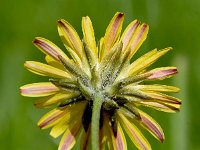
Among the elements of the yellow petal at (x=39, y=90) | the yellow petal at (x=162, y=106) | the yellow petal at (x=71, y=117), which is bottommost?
the yellow petal at (x=162, y=106)

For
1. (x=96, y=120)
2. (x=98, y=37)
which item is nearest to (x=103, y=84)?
(x=96, y=120)

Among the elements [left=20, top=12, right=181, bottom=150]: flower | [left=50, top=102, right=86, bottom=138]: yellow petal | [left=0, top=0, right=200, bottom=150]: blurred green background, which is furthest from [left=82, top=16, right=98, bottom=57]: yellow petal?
[left=0, top=0, right=200, bottom=150]: blurred green background

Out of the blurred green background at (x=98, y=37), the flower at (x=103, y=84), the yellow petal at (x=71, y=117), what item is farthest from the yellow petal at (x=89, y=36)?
the blurred green background at (x=98, y=37)

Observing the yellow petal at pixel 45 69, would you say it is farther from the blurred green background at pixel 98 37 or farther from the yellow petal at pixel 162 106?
the blurred green background at pixel 98 37

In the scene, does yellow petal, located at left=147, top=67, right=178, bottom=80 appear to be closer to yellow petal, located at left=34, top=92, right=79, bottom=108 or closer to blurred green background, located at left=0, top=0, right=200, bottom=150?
yellow petal, located at left=34, top=92, right=79, bottom=108

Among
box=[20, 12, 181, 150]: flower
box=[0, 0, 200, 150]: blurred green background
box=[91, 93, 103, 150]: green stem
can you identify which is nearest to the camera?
box=[91, 93, 103, 150]: green stem

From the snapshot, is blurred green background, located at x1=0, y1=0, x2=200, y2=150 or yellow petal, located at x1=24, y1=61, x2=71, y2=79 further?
blurred green background, located at x1=0, y1=0, x2=200, y2=150
